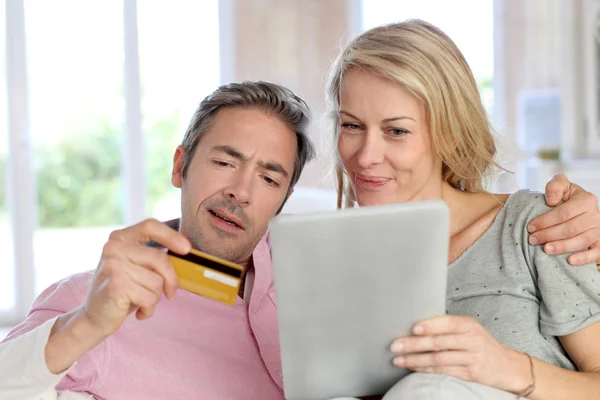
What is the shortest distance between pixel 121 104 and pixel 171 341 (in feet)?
16.0

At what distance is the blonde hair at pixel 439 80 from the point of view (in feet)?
5.62

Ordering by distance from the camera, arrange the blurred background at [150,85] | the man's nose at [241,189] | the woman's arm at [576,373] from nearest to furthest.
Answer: the woman's arm at [576,373]
the man's nose at [241,189]
the blurred background at [150,85]

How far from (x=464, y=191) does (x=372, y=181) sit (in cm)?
26

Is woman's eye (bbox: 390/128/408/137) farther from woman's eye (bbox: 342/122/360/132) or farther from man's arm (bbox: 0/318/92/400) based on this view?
man's arm (bbox: 0/318/92/400)

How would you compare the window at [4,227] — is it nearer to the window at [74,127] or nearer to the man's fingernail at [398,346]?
the window at [74,127]

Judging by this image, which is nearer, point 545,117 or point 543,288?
point 543,288

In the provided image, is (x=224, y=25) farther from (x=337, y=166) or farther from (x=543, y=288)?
(x=543, y=288)

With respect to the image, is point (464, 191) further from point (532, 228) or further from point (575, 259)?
point (575, 259)

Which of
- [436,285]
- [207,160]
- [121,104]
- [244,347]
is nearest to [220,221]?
[207,160]

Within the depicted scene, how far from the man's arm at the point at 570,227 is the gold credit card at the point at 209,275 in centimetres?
66

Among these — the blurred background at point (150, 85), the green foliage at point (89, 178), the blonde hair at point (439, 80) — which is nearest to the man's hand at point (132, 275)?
the blonde hair at point (439, 80)

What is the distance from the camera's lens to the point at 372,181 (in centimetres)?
177

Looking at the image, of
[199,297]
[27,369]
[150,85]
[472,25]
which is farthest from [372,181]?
[472,25]

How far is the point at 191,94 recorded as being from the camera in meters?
6.71
